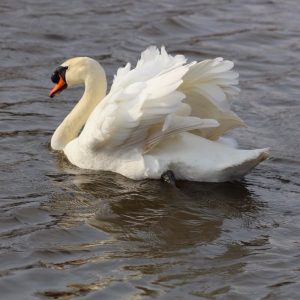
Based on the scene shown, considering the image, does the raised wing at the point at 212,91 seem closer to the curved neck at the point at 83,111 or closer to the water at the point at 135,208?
the water at the point at 135,208

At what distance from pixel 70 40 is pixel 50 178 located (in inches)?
201

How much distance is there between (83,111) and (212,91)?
1.66 meters

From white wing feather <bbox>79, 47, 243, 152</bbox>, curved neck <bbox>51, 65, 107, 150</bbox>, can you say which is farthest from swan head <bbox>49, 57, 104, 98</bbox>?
white wing feather <bbox>79, 47, 243, 152</bbox>

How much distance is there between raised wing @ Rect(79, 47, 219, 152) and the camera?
25.4 feet

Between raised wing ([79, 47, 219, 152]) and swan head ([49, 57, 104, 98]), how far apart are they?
33.4 inches

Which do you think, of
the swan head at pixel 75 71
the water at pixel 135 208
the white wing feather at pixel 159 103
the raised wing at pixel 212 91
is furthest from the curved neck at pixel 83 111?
the raised wing at pixel 212 91

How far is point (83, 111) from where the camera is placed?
9.30 metres

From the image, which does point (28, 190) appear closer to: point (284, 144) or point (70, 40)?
point (284, 144)

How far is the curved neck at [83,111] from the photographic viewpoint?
9.20m

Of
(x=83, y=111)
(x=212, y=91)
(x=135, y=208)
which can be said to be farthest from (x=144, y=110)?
(x=83, y=111)

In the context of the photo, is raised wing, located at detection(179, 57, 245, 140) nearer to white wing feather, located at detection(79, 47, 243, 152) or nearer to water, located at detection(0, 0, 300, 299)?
white wing feather, located at detection(79, 47, 243, 152)

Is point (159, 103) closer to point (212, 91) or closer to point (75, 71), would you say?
point (212, 91)

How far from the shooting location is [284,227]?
7.32 m

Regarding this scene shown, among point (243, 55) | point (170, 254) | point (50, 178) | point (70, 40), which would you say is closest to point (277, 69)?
point (243, 55)
